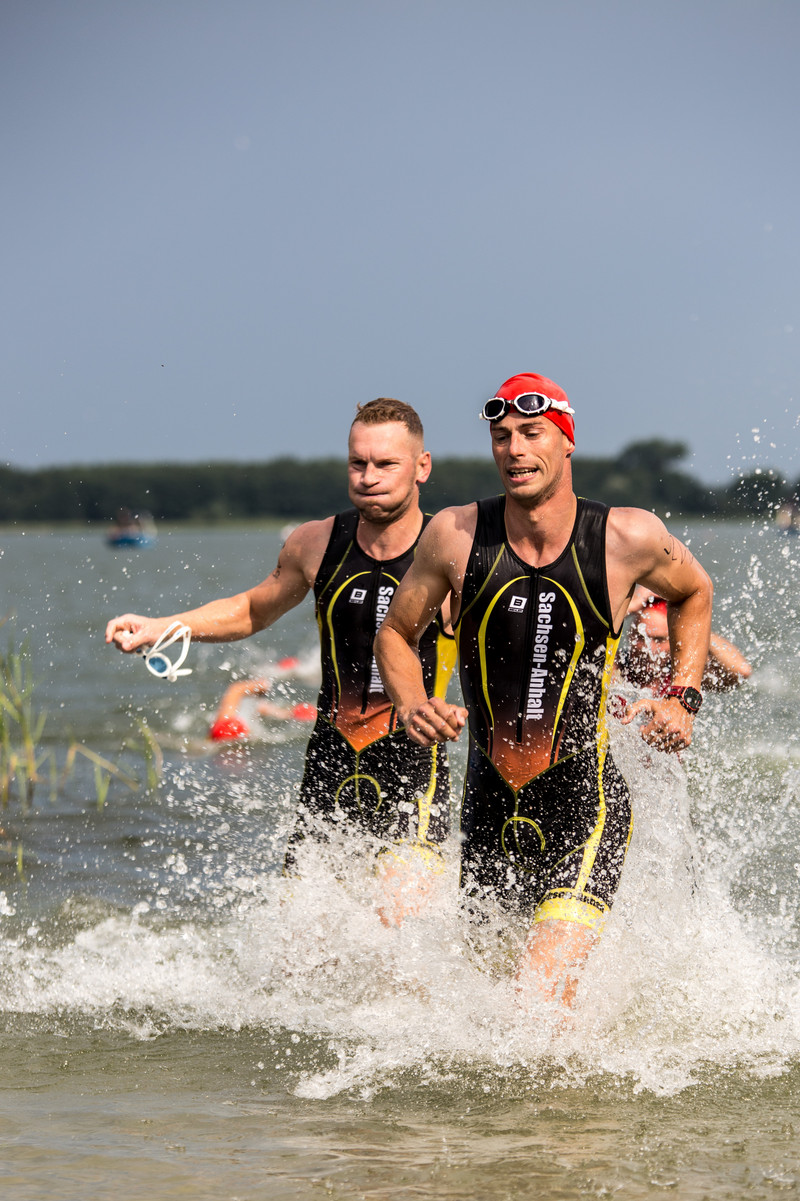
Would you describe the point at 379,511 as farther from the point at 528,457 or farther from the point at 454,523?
the point at 528,457

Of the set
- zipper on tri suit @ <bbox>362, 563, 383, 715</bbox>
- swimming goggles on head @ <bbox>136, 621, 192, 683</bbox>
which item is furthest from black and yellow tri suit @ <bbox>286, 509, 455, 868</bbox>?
swimming goggles on head @ <bbox>136, 621, 192, 683</bbox>

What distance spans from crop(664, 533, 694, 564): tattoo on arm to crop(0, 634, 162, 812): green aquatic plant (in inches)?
188

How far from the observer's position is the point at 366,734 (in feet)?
16.5

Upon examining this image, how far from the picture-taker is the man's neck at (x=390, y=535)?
5125 mm

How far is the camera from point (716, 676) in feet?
18.3

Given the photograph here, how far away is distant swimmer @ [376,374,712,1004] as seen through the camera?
13.7 ft

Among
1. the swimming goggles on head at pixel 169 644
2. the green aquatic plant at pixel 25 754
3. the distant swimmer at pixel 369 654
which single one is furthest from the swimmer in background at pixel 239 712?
the distant swimmer at pixel 369 654

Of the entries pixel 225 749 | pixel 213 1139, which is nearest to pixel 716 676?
pixel 213 1139

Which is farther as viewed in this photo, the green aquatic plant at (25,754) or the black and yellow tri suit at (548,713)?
the green aquatic plant at (25,754)

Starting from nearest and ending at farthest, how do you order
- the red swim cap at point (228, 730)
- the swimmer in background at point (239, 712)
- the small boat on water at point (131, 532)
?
the red swim cap at point (228, 730) → the swimmer in background at point (239, 712) → the small boat on water at point (131, 532)

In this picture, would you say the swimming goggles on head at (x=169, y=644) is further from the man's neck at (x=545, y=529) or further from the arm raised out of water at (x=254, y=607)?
the man's neck at (x=545, y=529)

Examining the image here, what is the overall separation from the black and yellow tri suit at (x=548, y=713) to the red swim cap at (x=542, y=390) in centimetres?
28

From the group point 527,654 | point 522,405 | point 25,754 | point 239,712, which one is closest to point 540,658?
point 527,654

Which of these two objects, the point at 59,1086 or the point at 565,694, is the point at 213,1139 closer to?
the point at 59,1086
